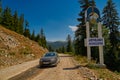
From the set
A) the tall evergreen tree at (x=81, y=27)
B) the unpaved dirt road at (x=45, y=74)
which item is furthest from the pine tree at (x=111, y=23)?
the unpaved dirt road at (x=45, y=74)

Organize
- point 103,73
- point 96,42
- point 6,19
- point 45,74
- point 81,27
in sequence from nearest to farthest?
1. point 103,73
2. point 45,74
3. point 96,42
4. point 81,27
5. point 6,19

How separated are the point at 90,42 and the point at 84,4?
2774 centimetres

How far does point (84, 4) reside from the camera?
143 ft

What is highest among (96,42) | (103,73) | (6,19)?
(6,19)

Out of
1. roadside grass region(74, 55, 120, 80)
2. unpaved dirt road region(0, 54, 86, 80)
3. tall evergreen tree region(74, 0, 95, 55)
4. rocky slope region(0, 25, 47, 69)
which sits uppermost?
tall evergreen tree region(74, 0, 95, 55)

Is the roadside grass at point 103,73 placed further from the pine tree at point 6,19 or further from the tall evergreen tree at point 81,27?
the pine tree at point 6,19

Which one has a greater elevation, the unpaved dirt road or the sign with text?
the sign with text

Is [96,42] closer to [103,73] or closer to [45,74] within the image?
[103,73]

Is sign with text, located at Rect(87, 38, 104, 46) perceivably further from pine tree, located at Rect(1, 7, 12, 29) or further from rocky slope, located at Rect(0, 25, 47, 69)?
pine tree, located at Rect(1, 7, 12, 29)

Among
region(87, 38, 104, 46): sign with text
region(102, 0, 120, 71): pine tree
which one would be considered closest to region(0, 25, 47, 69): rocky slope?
region(87, 38, 104, 46): sign with text

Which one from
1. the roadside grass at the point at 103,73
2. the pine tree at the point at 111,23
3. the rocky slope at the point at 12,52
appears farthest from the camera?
the pine tree at the point at 111,23

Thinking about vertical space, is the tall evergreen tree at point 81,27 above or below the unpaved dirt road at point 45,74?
above

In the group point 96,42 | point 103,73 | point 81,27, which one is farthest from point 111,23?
point 103,73

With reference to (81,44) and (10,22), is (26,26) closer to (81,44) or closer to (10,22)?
(10,22)
